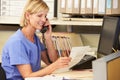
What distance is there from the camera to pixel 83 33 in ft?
9.14

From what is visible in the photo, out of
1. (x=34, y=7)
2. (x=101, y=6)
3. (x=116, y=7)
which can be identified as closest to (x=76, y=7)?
(x=101, y=6)

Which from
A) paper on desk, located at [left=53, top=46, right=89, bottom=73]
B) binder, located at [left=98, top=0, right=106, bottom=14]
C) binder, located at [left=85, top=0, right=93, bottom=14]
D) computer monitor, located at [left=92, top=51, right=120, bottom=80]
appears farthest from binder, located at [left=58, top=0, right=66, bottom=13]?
computer monitor, located at [left=92, top=51, right=120, bottom=80]

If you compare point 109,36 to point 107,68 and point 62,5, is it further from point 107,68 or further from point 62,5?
point 107,68

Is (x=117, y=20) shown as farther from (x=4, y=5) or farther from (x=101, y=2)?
(x=4, y=5)

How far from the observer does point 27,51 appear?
68.7 inches

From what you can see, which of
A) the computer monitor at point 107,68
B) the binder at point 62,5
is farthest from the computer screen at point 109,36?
the computer monitor at point 107,68

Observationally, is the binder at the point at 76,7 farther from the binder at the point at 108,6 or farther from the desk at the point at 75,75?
the desk at the point at 75,75

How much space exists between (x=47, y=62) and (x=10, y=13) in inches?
37.6

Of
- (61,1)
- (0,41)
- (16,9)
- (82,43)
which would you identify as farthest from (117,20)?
(0,41)

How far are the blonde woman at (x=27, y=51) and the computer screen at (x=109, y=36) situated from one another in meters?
0.29

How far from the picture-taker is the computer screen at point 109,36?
1.64 m

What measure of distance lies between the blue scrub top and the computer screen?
1.56 feet

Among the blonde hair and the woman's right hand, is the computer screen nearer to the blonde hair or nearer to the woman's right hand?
the woman's right hand

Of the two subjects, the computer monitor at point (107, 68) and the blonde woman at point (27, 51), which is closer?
the computer monitor at point (107, 68)
